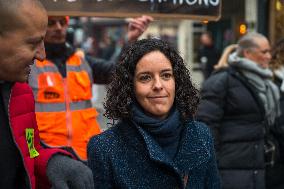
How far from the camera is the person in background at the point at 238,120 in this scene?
173 inches

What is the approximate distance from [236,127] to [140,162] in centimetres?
207

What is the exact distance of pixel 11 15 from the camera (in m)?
1.85

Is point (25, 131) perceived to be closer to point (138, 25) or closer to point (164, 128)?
point (164, 128)

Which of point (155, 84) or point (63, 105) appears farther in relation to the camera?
point (63, 105)

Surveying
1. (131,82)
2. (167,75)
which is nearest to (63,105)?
(131,82)

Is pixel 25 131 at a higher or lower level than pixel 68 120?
higher

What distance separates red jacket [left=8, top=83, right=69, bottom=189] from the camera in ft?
6.59

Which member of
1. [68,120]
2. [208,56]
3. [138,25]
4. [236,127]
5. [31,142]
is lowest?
[208,56]

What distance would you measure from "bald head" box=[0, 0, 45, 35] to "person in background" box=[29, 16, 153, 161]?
164 cm

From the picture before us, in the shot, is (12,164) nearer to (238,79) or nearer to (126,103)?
(126,103)

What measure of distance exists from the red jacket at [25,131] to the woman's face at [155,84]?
48cm

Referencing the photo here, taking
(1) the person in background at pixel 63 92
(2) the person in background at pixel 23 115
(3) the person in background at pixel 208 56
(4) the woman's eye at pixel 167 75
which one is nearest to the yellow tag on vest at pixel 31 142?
(2) the person in background at pixel 23 115

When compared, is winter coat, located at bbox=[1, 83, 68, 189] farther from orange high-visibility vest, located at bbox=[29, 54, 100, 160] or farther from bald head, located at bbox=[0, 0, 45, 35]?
orange high-visibility vest, located at bbox=[29, 54, 100, 160]

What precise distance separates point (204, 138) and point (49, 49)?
1.52m
